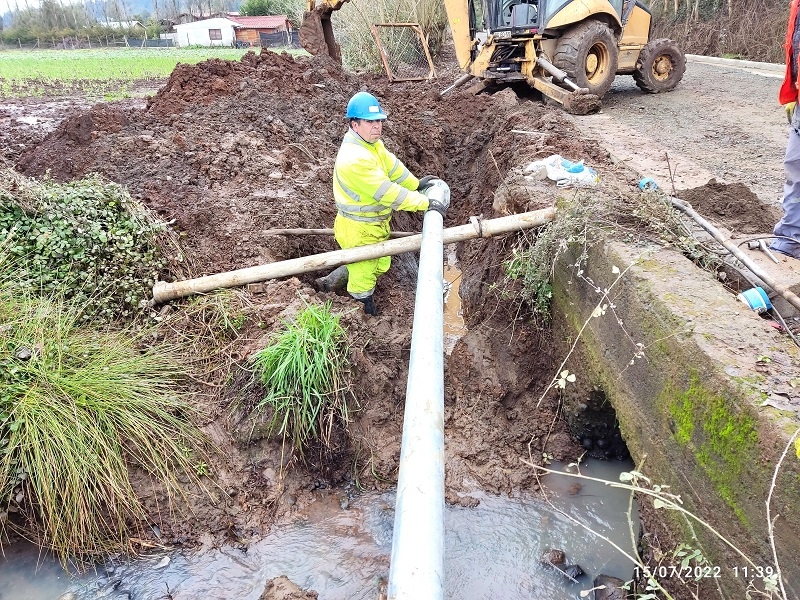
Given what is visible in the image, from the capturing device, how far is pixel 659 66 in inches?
464

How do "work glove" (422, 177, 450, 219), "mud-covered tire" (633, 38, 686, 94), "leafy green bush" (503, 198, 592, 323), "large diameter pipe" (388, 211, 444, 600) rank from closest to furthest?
1. "large diameter pipe" (388, 211, 444, 600)
2. "leafy green bush" (503, 198, 592, 323)
3. "work glove" (422, 177, 450, 219)
4. "mud-covered tire" (633, 38, 686, 94)

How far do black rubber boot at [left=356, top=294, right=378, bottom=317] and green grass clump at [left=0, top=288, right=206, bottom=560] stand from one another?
187 centimetres

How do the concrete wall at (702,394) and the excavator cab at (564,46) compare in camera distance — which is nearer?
the concrete wall at (702,394)

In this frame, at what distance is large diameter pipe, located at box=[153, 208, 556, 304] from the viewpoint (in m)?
4.11

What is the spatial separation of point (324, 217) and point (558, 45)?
712 cm

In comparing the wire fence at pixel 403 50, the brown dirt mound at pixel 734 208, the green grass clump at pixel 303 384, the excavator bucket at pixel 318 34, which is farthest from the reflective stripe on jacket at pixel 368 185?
the wire fence at pixel 403 50

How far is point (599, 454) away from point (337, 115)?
631 cm

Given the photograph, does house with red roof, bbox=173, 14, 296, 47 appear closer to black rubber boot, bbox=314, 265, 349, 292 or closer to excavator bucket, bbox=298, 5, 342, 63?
excavator bucket, bbox=298, 5, 342, 63

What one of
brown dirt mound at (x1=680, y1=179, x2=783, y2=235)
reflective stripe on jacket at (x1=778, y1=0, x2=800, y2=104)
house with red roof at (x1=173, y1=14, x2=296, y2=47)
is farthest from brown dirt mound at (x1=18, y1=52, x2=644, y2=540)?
house with red roof at (x1=173, y1=14, x2=296, y2=47)

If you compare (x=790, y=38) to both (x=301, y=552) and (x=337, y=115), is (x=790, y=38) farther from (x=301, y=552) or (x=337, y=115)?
(x=337, y=115)

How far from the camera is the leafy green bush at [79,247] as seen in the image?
3.94 m

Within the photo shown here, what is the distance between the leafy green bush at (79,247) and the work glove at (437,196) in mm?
2243

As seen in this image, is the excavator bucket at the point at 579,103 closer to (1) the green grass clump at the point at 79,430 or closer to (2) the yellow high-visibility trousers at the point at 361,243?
(2) the yellow high-visibility trousers at the point at 361,243

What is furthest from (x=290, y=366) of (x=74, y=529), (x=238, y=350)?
(x=74, y=529)
